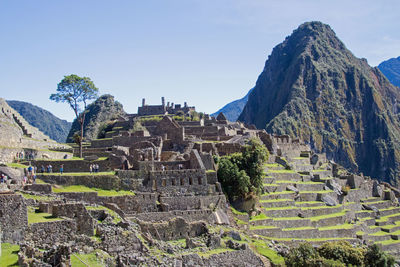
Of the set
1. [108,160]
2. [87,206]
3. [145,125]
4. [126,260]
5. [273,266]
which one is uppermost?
[145,125]

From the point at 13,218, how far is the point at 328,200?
40.0 metres

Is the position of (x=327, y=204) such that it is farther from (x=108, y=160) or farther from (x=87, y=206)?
(x=87, y=206)

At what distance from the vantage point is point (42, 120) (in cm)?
14075

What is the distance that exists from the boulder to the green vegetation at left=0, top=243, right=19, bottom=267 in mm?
39592

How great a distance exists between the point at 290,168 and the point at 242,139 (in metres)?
7.59

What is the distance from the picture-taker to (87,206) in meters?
30.0

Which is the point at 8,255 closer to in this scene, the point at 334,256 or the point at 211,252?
the point at 211,252

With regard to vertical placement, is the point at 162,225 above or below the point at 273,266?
above

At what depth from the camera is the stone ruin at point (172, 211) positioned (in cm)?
2572

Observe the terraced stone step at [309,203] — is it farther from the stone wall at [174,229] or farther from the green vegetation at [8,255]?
the green vegetation at [8,255]

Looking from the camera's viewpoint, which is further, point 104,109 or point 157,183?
point 104,109

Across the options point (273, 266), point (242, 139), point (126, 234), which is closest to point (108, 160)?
point (126, 234)

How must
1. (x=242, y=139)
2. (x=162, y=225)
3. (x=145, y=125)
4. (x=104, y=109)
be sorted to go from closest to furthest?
1. (x=162, y=225)
2. (x=242, y=139)
3. (x=145, y=125)
4. (x=104, y=109)

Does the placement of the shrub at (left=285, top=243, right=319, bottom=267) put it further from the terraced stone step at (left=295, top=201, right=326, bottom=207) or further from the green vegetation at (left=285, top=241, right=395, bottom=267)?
the terraced stone step at (left=295, top=201, right=326, bottom=207)
